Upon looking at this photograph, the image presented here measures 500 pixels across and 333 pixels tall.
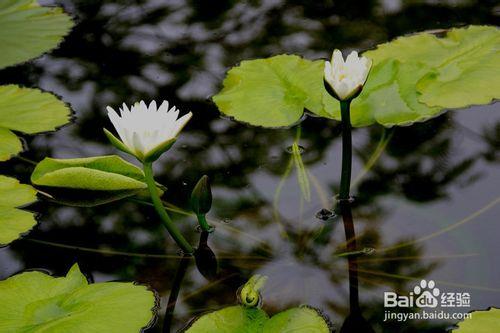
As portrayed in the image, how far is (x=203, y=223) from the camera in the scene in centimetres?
144

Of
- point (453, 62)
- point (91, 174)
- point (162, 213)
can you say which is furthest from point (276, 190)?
point (453, 62)

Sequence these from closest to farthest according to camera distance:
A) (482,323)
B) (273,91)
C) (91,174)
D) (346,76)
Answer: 1. (482,323)
2. (346,76)
3. (91,174)
4. (273,91)

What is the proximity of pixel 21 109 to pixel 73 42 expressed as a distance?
51cm

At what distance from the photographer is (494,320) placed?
116 cm

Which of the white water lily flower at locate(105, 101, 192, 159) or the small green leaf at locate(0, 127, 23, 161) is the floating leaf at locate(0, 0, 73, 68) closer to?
the small green leaf at locate(0, 127, 23, 161)

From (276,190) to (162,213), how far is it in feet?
1.07

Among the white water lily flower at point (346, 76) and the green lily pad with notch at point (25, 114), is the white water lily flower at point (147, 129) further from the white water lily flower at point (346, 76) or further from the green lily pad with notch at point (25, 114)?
the green lily pad with notch at point (25, 114)

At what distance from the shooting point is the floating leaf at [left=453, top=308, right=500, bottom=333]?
45.1 inches

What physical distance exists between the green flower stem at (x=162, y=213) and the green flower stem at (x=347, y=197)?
1.12 feet

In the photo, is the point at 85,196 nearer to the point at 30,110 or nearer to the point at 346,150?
the point at 30,110

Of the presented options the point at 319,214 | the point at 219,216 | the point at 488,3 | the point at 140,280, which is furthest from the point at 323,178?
the point at 488,3

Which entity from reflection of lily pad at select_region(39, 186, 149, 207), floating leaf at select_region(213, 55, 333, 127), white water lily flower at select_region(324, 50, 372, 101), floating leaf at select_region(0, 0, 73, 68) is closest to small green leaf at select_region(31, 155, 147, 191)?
reflection of lily pad at select_region(39, 186, 149, 207)

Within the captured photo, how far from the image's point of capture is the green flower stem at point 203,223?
1.42 metres

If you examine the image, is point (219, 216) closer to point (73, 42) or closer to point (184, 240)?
point (184, 240)
